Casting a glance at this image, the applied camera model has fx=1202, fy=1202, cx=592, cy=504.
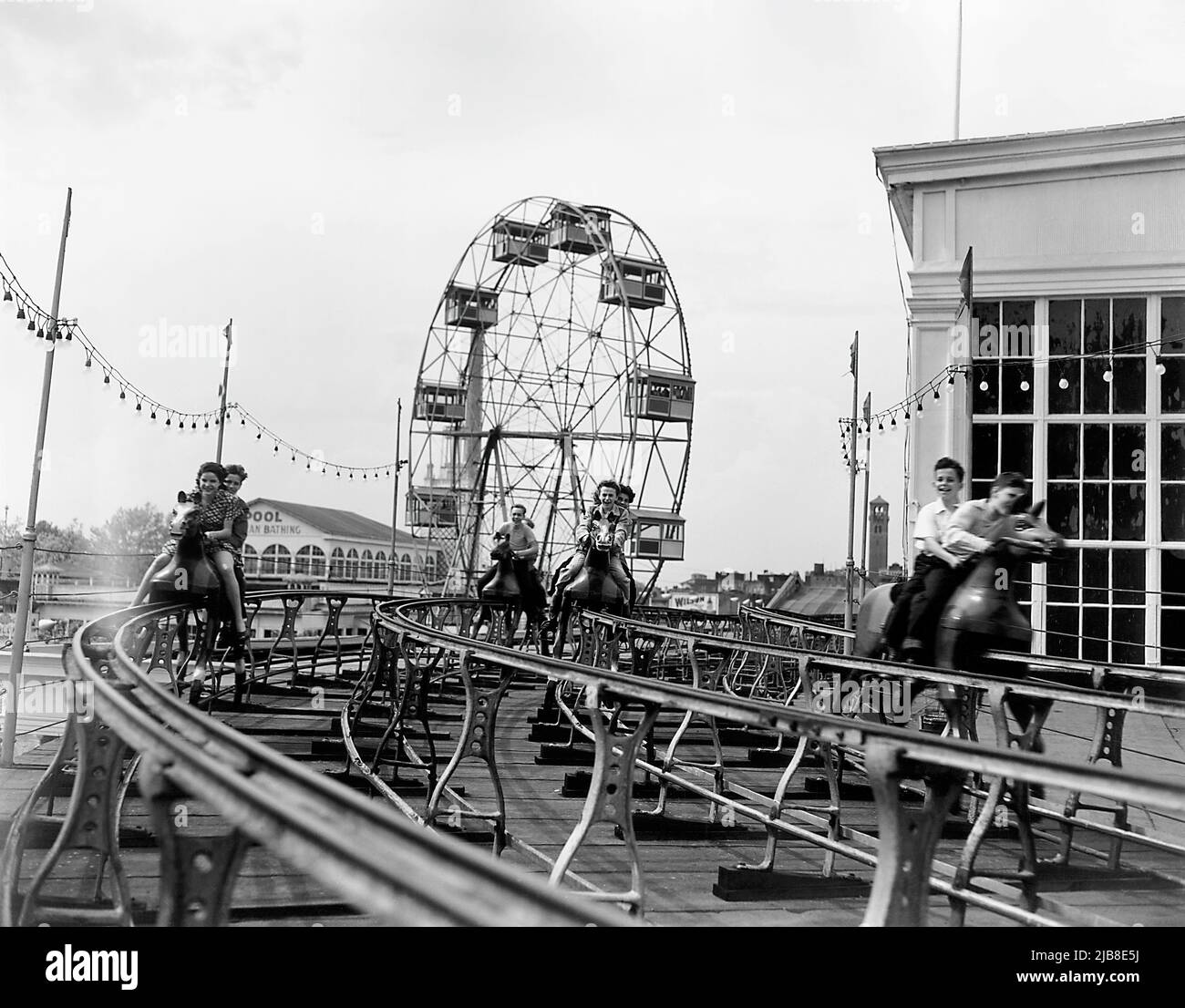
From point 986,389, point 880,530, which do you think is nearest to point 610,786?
point 986,389

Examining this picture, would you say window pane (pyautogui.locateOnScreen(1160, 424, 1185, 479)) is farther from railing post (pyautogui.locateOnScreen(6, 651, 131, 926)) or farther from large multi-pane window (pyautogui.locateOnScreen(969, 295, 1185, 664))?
railing post (pyautogui.locateOnScreen(6, 651, 131, 926))

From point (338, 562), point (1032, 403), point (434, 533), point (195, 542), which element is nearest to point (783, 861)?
point (195, 542)

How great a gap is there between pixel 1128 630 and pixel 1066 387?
3.67 meters

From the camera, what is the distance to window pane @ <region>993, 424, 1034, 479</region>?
18031 mm

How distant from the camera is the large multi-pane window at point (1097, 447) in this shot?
17453 millimetres

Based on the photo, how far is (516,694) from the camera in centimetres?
1504

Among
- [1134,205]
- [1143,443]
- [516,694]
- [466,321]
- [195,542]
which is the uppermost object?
[466,321]

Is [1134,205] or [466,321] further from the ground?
[466,321]

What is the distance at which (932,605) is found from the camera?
25.2 ft

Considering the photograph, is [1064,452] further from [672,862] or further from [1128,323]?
[672,862]

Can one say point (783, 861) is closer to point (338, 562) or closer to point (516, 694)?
point (516, 694)

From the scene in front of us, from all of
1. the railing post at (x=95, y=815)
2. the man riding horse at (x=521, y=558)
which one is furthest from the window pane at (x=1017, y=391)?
the railing post at (x=95, y=815)
